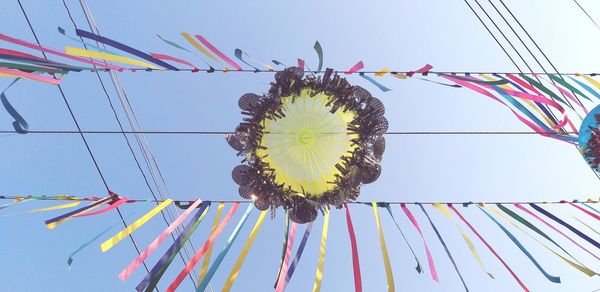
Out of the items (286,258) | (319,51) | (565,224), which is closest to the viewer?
(319,51)

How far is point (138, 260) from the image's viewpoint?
2406 millimetres

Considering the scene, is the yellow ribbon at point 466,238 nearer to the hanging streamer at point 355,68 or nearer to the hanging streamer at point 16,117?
the hanging streamer at point 355,68

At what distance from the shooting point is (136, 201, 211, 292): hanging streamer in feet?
7.61

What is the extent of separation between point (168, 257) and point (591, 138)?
7.73ft

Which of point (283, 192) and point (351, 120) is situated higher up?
point (351, 120)

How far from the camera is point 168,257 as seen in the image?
253 cm

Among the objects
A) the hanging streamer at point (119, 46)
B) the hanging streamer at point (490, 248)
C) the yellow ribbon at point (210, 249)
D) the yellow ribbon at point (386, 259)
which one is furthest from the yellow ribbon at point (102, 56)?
the hanging streamer at point (490, 248)

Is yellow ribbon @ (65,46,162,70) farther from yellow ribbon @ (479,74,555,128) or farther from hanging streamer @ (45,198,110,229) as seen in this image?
yellow ribbon @ (479,74,555,128)

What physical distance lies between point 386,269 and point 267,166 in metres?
0.82

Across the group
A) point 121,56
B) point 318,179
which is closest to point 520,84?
point 318,179

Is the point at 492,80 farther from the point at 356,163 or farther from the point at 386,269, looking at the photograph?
the point at 386,269

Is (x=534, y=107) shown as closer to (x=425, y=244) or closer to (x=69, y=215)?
(x=425, y=244)

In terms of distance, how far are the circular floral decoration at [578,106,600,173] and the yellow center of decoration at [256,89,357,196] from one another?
1299 mm

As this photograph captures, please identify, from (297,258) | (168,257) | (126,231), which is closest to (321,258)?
(297,258)
